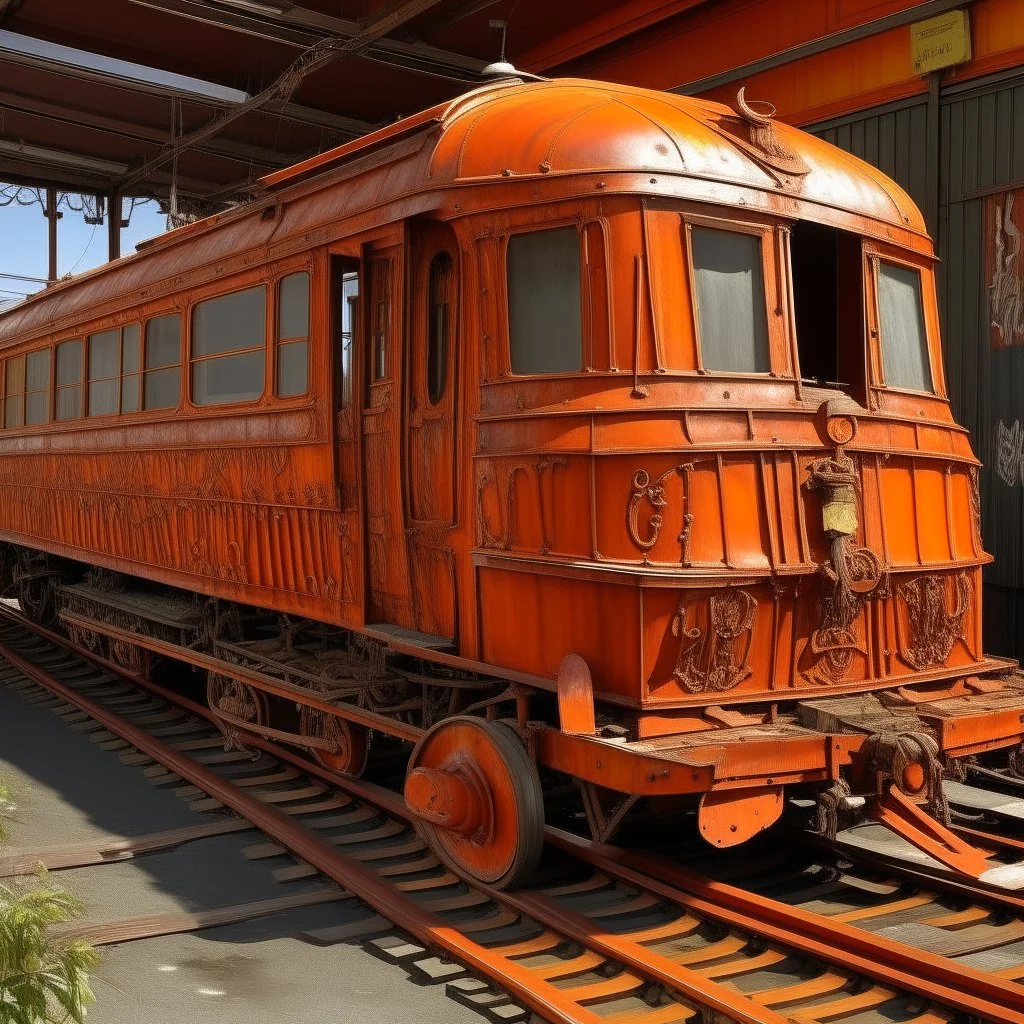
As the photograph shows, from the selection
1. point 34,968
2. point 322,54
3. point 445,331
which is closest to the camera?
point 34,968

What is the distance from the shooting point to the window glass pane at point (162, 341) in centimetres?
868

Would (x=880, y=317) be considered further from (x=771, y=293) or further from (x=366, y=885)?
(x=366, y=885)

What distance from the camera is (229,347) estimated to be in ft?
25.7

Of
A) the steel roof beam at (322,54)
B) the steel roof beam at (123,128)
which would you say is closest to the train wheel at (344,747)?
the steel roof beam at (322,54)

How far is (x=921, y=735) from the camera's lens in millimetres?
4848

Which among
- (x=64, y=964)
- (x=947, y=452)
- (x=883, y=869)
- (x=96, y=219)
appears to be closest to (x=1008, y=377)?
(x=947, y=452)

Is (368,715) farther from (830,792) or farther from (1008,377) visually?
(1008,377)

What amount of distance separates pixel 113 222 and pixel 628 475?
61.6 feet

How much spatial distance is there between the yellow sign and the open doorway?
356 cm

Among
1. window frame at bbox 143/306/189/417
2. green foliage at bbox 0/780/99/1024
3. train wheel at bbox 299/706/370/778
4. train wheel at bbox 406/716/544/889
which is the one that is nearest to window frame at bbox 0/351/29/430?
window frame at bbox 143/306/189/417

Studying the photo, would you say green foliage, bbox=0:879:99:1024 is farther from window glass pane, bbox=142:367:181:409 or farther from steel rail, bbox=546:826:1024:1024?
window glass pane, bbox=142:367:181:409

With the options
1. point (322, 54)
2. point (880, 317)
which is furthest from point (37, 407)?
point (880, 317)

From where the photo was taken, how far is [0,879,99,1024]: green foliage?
284 cm

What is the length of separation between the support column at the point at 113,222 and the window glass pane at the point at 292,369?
51.1ft
